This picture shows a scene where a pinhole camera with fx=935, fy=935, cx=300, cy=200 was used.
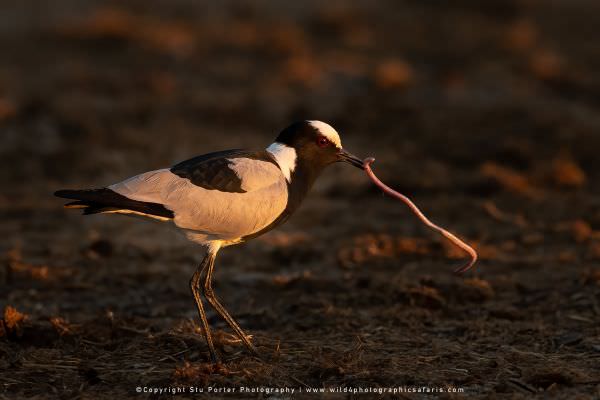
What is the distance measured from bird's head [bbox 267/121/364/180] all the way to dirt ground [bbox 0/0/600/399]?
3.69 feet

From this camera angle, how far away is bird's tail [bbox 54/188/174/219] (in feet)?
17.3

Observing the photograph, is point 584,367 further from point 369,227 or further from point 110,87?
point 110,87

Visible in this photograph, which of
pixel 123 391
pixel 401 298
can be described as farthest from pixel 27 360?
pixel 401 298

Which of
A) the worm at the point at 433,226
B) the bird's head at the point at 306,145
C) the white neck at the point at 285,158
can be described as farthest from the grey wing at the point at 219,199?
the worm at the point at 433,226

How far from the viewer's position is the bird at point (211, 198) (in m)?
5.36

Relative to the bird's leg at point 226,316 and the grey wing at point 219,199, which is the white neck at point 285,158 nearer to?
the grey wing at point 219,199

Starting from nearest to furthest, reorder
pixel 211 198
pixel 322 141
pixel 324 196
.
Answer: pixel 211 198
pixel 322 141
pixel 324 196

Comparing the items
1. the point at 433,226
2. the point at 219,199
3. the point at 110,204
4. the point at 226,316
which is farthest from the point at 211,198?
the point at 433,226

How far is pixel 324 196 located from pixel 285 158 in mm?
4166

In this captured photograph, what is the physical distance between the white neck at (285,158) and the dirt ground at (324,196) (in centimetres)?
107

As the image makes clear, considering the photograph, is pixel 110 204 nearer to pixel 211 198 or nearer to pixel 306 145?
pixel 211 198

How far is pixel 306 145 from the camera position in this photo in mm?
5941

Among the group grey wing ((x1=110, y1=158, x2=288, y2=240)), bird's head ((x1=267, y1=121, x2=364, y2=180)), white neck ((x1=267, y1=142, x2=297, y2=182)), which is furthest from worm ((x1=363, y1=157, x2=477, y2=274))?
grey wing ((x1=110, y1=158, x2=288, y2=240))

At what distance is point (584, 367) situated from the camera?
532cm
